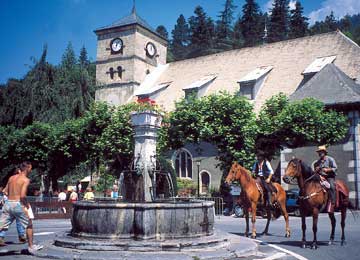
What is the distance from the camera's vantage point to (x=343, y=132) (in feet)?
82.6

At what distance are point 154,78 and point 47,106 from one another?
1498cm

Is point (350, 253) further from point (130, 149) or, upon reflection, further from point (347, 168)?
point (130, 149)

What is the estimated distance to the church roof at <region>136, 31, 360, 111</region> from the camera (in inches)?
1259

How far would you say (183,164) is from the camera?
36031 mm

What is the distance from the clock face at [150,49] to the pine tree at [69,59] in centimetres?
1327

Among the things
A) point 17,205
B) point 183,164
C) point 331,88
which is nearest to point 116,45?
point 183,164

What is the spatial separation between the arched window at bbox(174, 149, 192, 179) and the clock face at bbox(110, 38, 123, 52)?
20408 millimetres

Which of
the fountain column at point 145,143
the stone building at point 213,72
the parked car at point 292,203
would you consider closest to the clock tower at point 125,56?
the stone building at point 213,72

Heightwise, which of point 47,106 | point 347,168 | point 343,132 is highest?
point 47,106

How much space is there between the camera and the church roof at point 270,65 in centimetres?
3197

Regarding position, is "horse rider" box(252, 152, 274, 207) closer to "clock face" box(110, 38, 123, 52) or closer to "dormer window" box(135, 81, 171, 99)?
"dormer window" box(135, 81, 171, 99)

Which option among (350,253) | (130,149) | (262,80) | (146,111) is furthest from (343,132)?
(350,253)

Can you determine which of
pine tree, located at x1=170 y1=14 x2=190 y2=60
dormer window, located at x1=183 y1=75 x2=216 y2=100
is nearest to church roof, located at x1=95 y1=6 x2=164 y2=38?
dormer window, located at x1=183 y1=75 x2=216 y2=100

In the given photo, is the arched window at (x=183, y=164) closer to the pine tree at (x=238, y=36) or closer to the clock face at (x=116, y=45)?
the clock face at (x=116, y=45)
